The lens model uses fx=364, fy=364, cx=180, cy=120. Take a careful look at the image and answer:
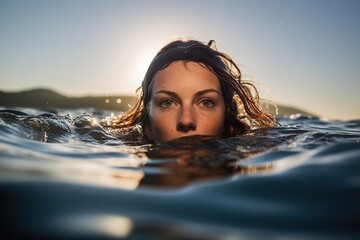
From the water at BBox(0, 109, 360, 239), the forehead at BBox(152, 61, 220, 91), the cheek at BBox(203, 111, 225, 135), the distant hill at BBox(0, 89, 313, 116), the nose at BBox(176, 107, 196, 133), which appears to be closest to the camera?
the water at BBox(0, 109, 360, 239)

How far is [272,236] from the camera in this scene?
1.21 metres

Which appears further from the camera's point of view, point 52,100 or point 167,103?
point 52,100

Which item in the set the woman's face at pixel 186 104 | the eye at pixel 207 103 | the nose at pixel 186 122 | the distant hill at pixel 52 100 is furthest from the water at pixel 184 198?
the distant hill at pixel 52 100

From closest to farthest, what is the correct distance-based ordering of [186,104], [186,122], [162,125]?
[186,122] → [186,104] → [162,125]

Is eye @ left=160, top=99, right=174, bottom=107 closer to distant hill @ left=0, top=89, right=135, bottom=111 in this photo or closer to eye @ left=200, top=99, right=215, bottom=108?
eye @ left=200, top=99, right=215, bottom=108

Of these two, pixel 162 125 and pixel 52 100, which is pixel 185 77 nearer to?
pixel 162 125

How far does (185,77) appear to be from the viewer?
421 centimetres

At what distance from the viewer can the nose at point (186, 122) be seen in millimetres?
3893

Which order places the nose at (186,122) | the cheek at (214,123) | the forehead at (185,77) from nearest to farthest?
1. the nose at (186,122)
2. the cheek at (214,123)
3. the forehead at (185,77)

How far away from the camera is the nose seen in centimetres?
389

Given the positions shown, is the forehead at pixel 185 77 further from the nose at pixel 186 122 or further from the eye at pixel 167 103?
the nose at pixel 186 122

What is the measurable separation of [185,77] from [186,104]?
35cm

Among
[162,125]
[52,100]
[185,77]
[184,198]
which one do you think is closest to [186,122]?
[162,125]

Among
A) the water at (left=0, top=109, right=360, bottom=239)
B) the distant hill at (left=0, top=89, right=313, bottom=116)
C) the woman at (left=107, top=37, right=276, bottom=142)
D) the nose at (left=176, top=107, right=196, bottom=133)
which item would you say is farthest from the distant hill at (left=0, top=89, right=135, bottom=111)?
the water at (left=0, top=109, right=360, bottom=239)
